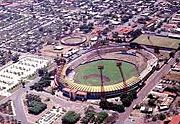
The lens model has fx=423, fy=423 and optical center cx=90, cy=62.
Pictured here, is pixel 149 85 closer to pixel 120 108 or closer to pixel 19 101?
pixel 120 108

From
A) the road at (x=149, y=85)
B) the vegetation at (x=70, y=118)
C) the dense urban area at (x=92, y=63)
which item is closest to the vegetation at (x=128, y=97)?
the dense urban area at (x=92, y=63)

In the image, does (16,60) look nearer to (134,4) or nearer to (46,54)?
(46,54)

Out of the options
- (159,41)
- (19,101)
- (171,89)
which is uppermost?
(159,41)

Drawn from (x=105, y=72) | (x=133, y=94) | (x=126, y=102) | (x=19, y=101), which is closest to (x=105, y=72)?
(x=105, y=72)

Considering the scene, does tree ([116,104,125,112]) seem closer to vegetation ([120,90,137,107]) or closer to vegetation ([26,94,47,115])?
vegetation ([120,90,137,107])

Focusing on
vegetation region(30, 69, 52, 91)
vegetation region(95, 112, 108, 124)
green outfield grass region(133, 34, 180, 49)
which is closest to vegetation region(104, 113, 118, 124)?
vegetation region(95, 112, 108, 124)

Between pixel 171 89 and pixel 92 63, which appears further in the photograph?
pixel 92 63

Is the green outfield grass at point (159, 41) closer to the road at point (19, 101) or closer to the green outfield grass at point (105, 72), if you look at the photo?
the green outfield grass at point (105, 72)

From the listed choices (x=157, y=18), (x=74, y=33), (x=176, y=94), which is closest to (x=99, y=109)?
(x=176, y=94)
